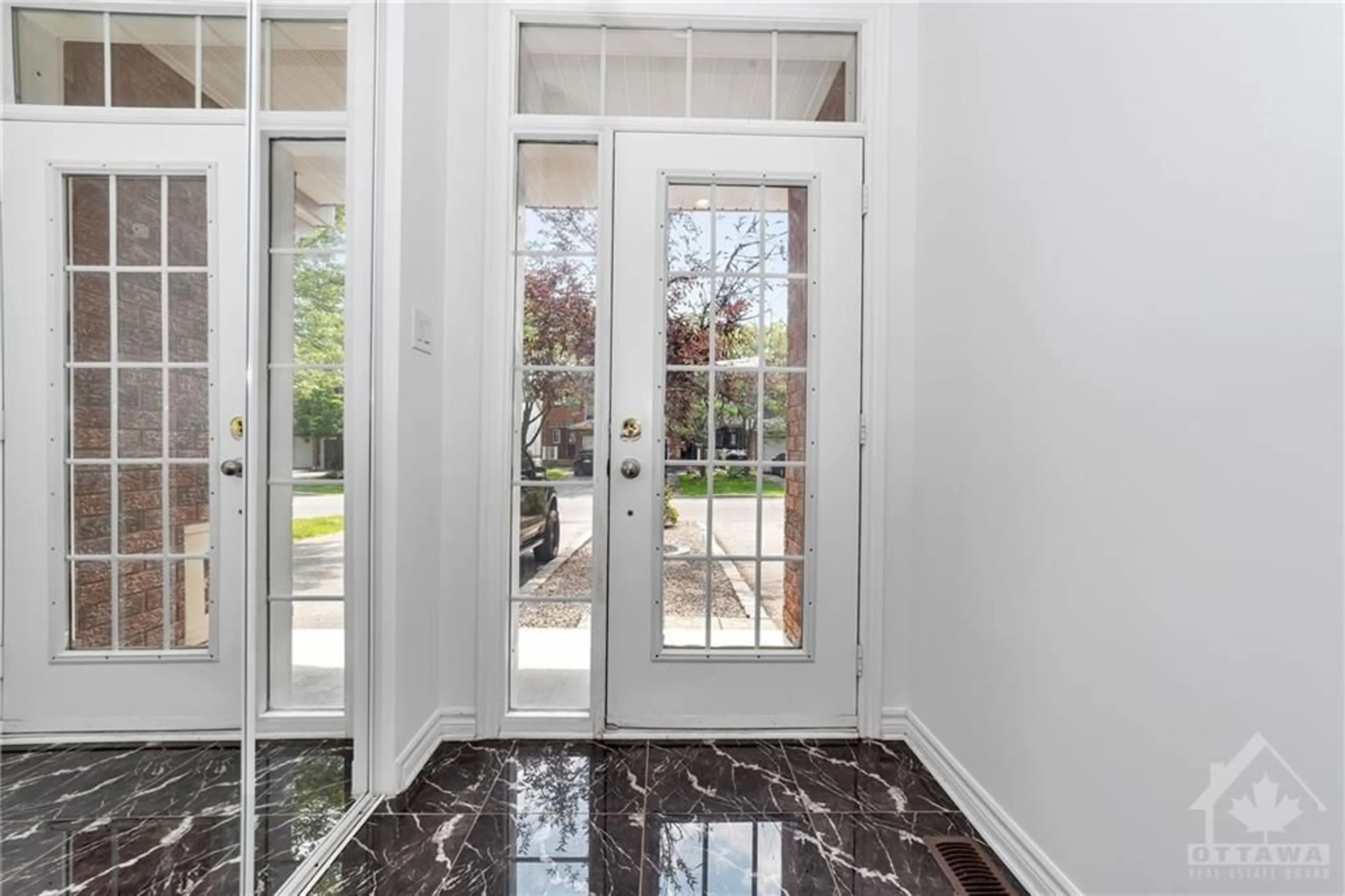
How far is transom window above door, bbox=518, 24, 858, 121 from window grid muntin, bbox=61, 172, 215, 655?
1.45 metres

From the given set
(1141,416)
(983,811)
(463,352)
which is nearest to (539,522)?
(463,352)

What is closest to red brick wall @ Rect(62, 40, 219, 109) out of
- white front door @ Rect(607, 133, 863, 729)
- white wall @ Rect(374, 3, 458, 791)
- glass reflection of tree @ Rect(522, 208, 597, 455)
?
white wall @ Rect(374, 3, 458, 791)

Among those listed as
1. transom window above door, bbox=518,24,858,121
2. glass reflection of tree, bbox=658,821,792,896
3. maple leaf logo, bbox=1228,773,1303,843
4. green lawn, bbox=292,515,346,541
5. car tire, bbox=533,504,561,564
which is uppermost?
transom window above door, bbox=518,24,858,121

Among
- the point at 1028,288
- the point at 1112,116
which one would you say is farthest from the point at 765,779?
the point at 1112,116

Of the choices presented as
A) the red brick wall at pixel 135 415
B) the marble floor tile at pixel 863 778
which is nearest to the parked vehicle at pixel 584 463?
the marble floor tile at pixel 863 778

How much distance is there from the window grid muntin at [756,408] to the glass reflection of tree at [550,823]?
0.47 m

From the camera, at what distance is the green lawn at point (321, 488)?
1537 mm

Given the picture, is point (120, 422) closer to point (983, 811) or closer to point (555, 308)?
point (555, 308)

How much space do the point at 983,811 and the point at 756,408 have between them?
133cm

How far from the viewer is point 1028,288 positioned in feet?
5.12

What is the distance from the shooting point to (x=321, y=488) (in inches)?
63.4

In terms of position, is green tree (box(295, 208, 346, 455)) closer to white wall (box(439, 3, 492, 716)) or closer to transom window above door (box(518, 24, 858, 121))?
white wall (box(439, 3, 492, 716))

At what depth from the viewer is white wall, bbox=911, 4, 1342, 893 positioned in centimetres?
93

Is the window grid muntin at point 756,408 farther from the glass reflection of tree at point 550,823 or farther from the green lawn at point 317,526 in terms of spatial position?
the green lawn at point 317,526
